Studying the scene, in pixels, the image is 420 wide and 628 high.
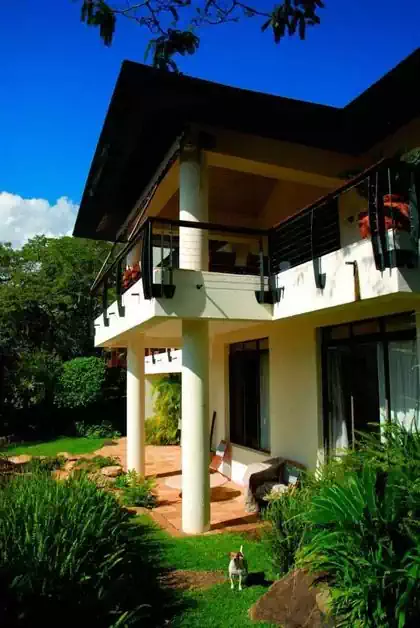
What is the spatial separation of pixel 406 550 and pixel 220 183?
9102 mm

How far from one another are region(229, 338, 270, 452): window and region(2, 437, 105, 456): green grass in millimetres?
8358

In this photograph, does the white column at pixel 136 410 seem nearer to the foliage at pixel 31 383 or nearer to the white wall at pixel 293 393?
the white wall at pixel 293 393

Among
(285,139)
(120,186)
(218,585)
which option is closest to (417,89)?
(285,139)

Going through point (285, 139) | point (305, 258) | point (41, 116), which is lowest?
point (305, 258)

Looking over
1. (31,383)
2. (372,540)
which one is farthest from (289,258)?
(31,383)

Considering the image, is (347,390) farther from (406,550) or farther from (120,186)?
(120,186)

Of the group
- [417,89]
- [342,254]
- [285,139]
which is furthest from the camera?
[285,139]

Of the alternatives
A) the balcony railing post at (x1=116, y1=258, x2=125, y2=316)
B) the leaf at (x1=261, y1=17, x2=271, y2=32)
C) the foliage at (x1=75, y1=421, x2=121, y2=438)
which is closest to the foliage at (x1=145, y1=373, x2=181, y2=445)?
the foliage at (x1=75, y1=421, x2=121, y2=438)

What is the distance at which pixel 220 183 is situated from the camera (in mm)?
11992

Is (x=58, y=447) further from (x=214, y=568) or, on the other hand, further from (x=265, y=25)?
(x=265, y=25)

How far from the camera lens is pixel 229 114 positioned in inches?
332

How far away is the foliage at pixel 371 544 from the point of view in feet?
14.0

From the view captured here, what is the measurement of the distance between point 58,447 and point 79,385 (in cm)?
413

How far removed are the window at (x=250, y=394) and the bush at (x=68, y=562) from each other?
490cm
